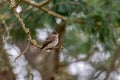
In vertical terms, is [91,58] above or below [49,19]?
below

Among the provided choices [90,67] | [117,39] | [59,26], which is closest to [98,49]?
[117,39]

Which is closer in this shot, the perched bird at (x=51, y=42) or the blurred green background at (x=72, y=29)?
the perched bird at (x=51, y=42)

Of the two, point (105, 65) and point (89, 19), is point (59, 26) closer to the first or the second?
point (89, 19)

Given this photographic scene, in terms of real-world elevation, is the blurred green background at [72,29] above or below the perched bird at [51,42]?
below

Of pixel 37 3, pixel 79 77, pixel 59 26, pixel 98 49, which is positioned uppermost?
pixel 37 3

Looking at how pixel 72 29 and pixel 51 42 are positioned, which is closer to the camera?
pixel 51 42

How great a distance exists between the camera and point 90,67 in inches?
306

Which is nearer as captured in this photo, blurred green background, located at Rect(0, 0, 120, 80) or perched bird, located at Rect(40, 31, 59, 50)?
perched bird, located at Rect(40, 31, 59, 50)

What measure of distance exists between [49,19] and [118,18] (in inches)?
31.5

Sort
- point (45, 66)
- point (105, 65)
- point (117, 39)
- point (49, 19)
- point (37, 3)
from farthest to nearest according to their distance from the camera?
point (45, 66) < point (105, 65) < point (117, 39) < point (49, 19) < point (37, 3)

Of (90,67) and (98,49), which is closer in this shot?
(98,49)

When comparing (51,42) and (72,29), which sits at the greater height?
(51,42)

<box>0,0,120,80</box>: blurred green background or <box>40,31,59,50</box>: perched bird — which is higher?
<box>40,31,59,50</box>: perched bird

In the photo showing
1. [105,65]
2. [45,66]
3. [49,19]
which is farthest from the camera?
[45,66]
